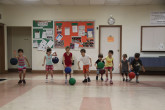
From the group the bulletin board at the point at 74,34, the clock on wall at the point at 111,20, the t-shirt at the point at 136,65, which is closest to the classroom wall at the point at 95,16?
the clock on wall at the point at 111,20

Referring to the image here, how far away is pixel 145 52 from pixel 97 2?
3394 mm

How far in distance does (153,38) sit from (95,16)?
120 inches

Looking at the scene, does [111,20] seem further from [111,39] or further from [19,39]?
[19,39]

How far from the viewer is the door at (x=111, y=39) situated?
830cm

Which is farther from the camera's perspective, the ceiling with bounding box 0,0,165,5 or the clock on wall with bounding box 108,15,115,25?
the clock on wall with bounding box 108,15,115,25

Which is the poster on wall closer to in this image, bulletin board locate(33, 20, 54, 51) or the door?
the door

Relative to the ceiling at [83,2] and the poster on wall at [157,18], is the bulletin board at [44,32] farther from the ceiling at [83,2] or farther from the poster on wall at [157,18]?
the poster on wall at [157,18]

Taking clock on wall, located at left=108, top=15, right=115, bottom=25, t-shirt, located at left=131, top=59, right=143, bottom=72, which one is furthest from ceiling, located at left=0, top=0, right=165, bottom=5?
t-shirt, located at left=131, top=59, right=143, bottom=72

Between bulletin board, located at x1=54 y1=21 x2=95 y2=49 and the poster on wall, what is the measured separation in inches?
116

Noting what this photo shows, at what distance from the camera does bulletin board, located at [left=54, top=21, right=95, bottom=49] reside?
827 centimetres

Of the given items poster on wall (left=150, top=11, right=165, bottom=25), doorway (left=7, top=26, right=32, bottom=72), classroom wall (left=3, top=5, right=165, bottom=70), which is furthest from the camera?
doorway (left=7, top=26, right=32, bottom=72)

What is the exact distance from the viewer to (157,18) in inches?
318

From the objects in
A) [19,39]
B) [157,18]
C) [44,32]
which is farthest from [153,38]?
[19,39]

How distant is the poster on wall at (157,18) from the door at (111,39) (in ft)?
5.33
